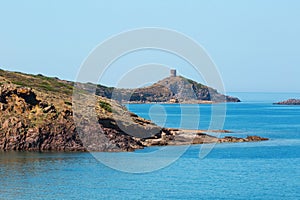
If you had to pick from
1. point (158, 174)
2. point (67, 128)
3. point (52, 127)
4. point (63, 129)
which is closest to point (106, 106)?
point (67, 128)

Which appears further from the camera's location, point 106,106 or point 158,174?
point 106,106

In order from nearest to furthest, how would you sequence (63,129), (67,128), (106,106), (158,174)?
(158,174)
(63,129)
(67,128)
(106,106)

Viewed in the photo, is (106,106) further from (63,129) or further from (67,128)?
(63,129)

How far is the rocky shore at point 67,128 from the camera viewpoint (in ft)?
331

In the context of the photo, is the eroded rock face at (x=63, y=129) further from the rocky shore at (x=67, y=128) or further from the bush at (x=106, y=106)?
the bush at (x=106, y=106)

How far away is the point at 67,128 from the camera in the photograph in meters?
104

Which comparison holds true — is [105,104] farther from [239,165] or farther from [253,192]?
[253,192]

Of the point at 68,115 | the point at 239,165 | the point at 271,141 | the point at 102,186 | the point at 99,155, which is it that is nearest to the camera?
the point at 102,186

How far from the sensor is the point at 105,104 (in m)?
126

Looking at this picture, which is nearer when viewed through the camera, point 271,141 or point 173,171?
point 173,171

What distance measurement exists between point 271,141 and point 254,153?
21.4 meters

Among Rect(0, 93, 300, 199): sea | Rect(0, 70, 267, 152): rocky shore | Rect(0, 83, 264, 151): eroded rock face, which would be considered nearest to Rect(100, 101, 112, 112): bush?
Rect(0, 70, 267, 152): rocky shore

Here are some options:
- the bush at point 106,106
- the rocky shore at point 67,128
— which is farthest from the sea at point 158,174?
the bush at point 106,106

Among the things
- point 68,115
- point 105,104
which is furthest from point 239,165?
point 105,104
